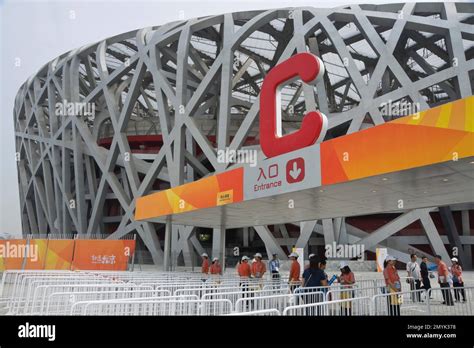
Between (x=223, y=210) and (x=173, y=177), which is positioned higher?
(x=173, y=177)

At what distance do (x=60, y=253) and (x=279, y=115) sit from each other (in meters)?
12.8

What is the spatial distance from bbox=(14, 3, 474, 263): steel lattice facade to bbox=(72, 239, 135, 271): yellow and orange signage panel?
7.77 m

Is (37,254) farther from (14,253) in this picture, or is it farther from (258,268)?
(258,268)

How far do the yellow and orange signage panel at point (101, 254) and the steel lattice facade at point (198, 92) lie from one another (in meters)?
7.77

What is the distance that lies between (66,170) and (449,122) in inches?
1367

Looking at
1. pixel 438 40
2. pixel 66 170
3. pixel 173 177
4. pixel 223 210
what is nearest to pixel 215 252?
pixel 173 177

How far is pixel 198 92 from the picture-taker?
29.0 metres

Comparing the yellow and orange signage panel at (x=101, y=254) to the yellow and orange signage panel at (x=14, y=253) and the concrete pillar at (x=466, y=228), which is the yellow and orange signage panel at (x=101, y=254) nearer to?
the yellow and orange signage panel at (x=14, y=253)

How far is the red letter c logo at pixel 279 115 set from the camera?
1169 centimetres

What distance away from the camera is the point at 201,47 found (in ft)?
126

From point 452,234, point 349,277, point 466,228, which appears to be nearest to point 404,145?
point 349,277

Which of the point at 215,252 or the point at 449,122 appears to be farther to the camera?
the point at 215,252
